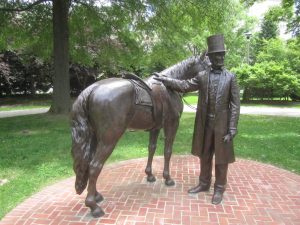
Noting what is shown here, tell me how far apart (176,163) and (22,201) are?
329cm

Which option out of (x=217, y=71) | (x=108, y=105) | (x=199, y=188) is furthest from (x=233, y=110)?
(x=108, y=105)

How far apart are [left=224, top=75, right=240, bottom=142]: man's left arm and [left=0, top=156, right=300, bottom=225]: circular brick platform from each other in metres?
1.06

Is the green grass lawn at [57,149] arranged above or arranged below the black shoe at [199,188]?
below

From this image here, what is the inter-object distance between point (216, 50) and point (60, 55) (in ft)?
33.5

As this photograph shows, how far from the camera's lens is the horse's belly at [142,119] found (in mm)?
4730

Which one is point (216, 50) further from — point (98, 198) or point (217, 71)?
point (98, 198)

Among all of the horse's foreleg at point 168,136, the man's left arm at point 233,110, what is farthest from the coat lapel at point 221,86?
the horse's foreleg at point 168,136

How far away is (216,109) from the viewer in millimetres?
4785

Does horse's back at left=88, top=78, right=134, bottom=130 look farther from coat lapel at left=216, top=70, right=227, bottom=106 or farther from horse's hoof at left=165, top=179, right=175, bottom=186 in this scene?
horse's hoof at left=165, top=179, right=175, bottom=186

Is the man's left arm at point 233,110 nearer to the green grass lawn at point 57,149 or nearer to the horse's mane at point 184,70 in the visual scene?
the horse's mane at point 184,70

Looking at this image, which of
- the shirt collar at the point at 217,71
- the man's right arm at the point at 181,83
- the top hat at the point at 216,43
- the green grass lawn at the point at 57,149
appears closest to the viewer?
the top hat at the point at 216,43

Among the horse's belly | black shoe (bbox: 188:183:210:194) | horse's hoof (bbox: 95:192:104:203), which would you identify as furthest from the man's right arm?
horse's hoof (bbox: 95:192:104:203)

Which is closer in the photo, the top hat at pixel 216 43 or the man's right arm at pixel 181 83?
the top hat at pixel 216 43

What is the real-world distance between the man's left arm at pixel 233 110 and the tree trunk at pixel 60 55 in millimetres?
10282
